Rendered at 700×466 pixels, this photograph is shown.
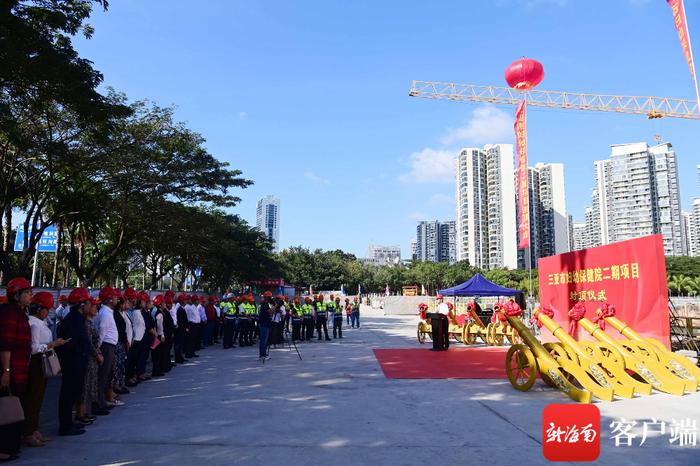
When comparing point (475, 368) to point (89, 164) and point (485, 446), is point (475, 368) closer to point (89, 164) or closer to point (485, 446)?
point (485, 446)

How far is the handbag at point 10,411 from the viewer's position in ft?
13.4

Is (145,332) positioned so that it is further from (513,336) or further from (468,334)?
(513,336)

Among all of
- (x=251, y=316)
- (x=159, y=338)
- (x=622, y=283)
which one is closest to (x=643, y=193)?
(x=622, y=283)

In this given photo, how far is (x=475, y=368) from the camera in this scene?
33.3 ft

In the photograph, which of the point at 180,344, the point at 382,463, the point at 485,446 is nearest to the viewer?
the point at 382,463

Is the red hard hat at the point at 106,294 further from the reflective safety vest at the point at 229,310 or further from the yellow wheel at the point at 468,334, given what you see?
the yellow wheel at the point at 468,334

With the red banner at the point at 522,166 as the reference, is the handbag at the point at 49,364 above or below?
below

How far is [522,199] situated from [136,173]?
55.2 feet

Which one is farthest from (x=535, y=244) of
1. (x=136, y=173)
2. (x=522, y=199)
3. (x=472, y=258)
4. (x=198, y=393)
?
(x=198, y=393)

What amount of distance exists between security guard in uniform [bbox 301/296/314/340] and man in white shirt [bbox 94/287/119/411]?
34.4 feet

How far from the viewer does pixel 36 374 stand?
494cm

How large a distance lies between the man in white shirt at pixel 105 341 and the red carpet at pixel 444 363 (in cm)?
503

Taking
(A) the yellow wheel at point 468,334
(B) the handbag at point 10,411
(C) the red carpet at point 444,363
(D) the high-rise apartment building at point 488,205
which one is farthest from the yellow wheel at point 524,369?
(D) the high-rise apartment building at point 488,205

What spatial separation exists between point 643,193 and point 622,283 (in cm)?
8453
